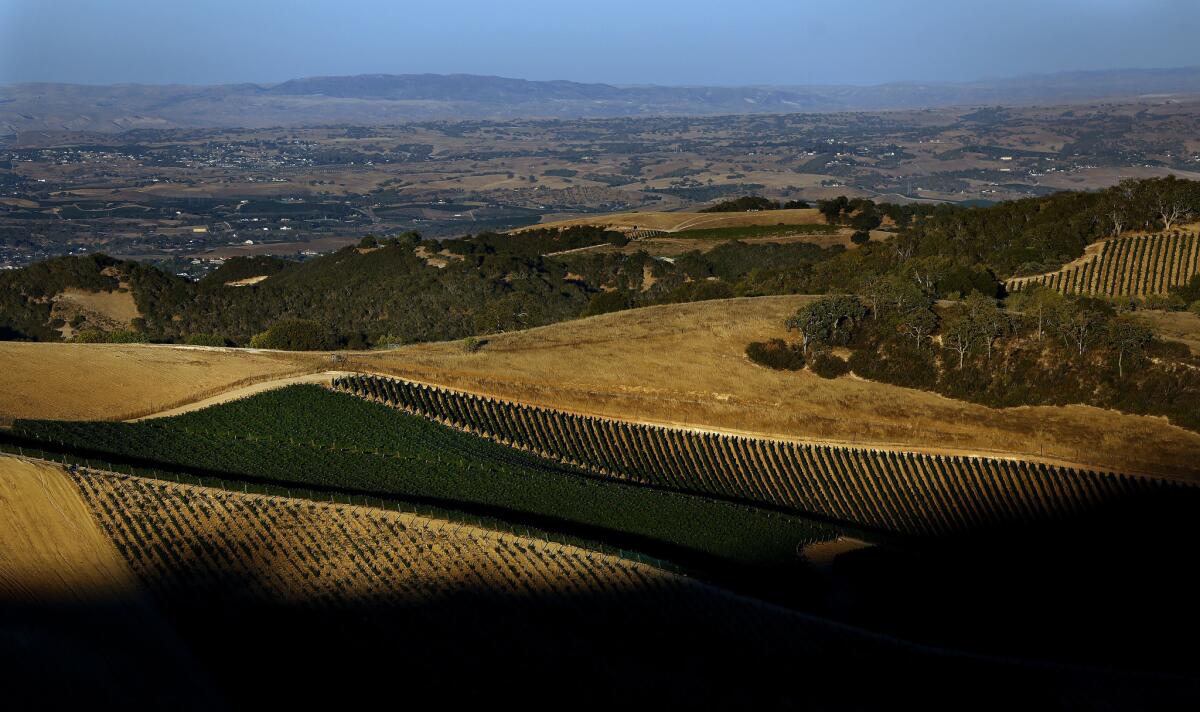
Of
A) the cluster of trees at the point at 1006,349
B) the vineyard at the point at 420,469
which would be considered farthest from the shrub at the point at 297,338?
the cluster of trees at the point at 1006,349

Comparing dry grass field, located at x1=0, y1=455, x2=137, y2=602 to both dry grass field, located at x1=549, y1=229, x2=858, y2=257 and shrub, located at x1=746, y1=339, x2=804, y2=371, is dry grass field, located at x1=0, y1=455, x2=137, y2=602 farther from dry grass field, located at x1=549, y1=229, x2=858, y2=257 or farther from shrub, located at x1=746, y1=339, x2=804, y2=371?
dry grass field, located at x1=549, y1=229, x2=858, y2=257

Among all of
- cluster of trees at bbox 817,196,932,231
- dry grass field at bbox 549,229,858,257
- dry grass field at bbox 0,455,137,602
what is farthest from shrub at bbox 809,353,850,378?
cluster of trees at bbox 817,196,932,231

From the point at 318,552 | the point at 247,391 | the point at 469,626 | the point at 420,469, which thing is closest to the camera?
the point at 469,626

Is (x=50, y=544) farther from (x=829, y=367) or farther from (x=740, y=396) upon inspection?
(x=829, y=367)

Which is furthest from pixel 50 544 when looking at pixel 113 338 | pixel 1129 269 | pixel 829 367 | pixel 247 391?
pixel 1129 269

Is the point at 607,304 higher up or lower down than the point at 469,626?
higher up

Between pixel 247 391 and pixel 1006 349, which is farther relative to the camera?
pixel 1006 349
